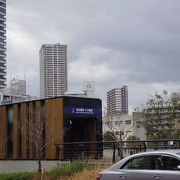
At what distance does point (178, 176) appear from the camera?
10.1m

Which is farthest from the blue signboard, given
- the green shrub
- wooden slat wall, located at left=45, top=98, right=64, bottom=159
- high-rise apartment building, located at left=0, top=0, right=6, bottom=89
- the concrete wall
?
high-rise apartment building, located at left=0, top=0, right=6, bottom=89

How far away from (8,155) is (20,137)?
2.35 m

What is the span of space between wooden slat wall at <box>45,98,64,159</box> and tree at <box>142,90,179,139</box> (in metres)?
12.2

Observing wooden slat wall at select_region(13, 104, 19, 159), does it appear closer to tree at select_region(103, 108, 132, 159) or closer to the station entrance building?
the station entrance building

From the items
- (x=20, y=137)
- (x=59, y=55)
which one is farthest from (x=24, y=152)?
(x=59, y=55)

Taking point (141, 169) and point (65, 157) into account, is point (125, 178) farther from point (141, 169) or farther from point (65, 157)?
point (65, 157)

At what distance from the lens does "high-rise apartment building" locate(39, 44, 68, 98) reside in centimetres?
11262

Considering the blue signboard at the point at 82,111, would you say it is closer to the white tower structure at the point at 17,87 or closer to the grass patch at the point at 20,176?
the grass patch at the point at 20,176

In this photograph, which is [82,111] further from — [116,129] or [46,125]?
[116,129]

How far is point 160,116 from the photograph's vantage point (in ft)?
124

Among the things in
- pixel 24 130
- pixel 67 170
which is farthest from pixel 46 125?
pixel 67 170

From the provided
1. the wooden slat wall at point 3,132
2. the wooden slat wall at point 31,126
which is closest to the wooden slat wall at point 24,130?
the wooden slat wall at point 31,126

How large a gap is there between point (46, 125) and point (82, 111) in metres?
2.74

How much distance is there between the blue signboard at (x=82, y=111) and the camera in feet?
94.8
